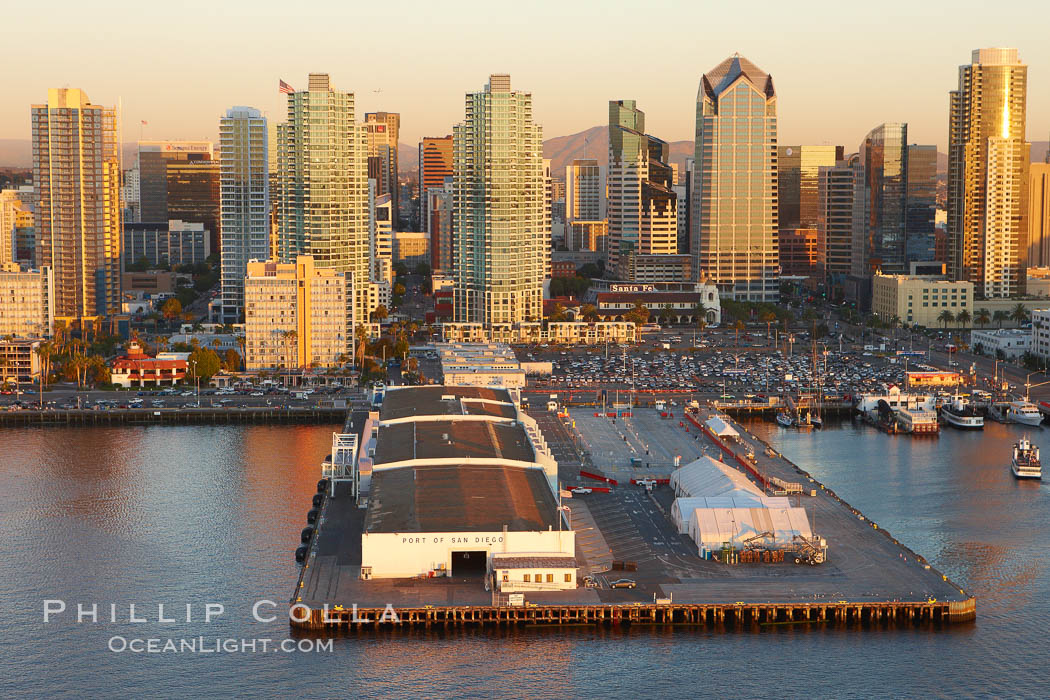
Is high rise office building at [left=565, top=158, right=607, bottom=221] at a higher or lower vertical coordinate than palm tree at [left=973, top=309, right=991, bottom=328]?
higher

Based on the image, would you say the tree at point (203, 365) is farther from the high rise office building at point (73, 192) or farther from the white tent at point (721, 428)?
the white tent at point (721, 428)

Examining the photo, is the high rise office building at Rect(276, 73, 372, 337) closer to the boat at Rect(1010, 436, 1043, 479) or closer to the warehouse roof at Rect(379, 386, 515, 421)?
the warehouse roof at Rect(379, 386, 515, 421)

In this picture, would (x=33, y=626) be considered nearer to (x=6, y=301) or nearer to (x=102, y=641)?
(x=102, y=641)

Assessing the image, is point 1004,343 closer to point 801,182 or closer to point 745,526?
point 745,526

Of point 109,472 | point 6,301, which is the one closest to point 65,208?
point 6,301

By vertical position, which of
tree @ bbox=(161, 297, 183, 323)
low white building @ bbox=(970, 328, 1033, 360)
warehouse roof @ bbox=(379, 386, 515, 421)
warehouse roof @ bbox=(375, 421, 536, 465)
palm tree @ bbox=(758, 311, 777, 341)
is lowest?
warehouse roof @ bbox=(375, 421, 536, 465)

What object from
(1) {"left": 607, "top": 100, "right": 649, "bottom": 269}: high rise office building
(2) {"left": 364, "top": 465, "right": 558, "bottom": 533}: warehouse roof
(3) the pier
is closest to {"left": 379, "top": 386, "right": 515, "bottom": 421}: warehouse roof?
(3) the pier
